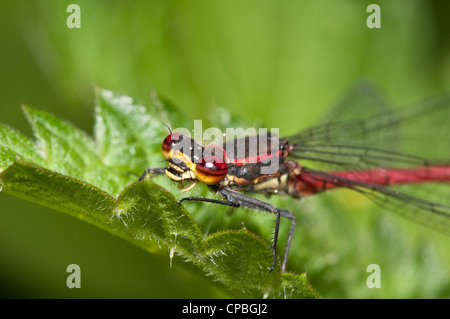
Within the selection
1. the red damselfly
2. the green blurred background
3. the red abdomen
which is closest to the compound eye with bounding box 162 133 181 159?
the red damselfly

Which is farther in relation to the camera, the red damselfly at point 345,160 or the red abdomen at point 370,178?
the red abdomen at point 370,178

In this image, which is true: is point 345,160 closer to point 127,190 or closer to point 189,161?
point 189,161

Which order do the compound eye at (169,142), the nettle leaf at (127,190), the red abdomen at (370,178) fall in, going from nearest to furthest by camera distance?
the nettle leaf at (127,190) → the compound eye at (169,142) → the red abdomen at (370,178)

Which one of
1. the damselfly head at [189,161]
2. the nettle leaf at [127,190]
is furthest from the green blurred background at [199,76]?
the damselfly head at [189,161]

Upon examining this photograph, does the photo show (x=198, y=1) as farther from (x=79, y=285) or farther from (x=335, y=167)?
(x=79, y=285)

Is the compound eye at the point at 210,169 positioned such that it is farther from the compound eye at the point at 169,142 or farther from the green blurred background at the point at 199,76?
the green blurred background at the point at 199,76

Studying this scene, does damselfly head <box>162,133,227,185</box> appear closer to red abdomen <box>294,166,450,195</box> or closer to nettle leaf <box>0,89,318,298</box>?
nettle leaf <box>0,89,318,298</box>
